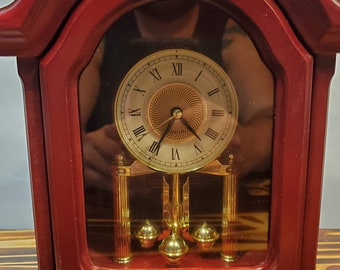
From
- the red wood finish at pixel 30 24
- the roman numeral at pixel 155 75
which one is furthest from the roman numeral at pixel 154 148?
the red wood finish at pixel 30 24

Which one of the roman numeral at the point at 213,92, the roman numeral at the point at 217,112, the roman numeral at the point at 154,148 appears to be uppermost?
the roman numeral at the point at 213,92

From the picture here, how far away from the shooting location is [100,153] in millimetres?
1009

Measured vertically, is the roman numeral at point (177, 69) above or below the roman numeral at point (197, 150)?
above

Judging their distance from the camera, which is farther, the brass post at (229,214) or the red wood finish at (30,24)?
the brass post at (229,214)

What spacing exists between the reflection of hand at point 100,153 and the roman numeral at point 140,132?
34mm

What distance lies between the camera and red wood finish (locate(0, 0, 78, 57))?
2.79 ft

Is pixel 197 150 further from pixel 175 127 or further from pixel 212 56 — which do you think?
pixel 212 56

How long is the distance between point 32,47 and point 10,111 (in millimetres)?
751

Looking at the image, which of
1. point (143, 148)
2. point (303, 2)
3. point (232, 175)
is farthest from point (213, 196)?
point (303, 2)

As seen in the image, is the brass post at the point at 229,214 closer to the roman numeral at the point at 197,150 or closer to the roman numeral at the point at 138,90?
the roman numeral at the point at 197,150

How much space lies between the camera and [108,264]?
3.47ft

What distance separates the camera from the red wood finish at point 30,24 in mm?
850

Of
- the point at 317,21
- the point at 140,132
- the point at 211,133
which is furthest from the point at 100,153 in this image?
the point at 317,21

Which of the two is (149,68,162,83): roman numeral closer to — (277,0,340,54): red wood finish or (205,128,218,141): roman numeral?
(205,128,218,141): roman numeral
